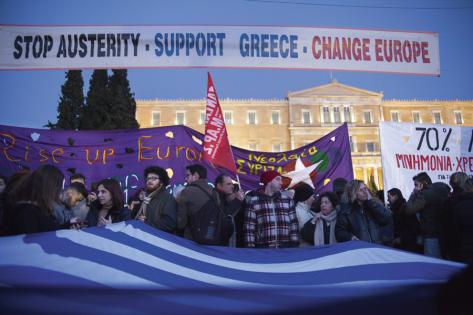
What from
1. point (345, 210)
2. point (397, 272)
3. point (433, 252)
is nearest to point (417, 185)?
point (433, 252)

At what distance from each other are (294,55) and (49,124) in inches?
914

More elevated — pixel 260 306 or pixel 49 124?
pixel 49 124

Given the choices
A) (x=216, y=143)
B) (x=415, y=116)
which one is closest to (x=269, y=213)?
(x=216, y=143)

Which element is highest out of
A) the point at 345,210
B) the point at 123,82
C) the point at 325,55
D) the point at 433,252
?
the point at 123,82

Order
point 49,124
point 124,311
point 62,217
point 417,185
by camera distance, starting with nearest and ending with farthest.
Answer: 1. point 124,311
2. point 62,217
3. point 417,185
4. point 49,124

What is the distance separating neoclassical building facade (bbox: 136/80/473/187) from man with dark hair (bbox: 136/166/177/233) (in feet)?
133

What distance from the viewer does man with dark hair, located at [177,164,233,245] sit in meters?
2.86

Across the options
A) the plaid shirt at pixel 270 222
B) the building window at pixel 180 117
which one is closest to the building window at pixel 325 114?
the building window at pixel 180 117

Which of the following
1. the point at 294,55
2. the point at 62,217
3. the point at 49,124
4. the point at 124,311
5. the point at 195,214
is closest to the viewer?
the point at 124,311

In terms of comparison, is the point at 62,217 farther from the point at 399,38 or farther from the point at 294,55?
the point at 399,38

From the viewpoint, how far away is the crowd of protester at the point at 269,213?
2.97 m

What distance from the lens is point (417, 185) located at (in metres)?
4.33

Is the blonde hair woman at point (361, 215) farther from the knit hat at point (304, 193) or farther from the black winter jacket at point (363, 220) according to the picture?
the knit hat at point (304, 193)

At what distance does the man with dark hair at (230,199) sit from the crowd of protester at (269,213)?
0.04 feet
